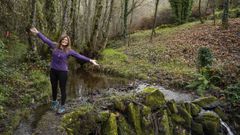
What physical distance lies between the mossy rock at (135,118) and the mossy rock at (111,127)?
0.64m

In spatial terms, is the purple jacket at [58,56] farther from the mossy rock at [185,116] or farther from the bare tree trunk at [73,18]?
the bare tree trunk at [73,18]

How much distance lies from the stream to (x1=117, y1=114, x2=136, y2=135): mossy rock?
151 cm

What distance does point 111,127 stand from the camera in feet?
30.2

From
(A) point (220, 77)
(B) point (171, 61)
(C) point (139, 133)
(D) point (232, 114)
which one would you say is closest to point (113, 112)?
(C) point (139, 133)

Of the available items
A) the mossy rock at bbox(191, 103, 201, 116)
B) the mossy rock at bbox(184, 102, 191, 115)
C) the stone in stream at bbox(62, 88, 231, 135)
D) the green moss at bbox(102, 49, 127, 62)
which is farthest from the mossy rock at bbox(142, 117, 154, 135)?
the green moss at bbox(102, 49, 127, 62)

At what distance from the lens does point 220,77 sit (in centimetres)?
1418

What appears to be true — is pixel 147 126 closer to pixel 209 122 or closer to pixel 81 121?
pixel 81 121

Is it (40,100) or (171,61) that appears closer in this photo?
(40,100)

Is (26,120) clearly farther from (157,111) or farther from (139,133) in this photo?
(157,111)

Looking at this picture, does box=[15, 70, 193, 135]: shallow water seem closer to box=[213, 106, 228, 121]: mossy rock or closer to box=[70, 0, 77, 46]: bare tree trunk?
box=[213, 106, 228, 121]: mossy rock

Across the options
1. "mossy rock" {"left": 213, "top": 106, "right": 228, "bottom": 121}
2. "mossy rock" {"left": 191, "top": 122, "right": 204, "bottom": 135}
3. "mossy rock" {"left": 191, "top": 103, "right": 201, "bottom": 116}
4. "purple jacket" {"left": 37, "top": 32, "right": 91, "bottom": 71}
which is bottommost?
"mossy rock" {"left": 191, "top": 122, "right": 204, "bottom": 135}

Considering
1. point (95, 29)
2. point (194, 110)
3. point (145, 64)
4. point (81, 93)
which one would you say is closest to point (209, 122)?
point (194, 110)

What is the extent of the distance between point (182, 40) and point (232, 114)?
44.6ft

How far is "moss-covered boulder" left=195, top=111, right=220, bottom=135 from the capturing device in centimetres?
1111
